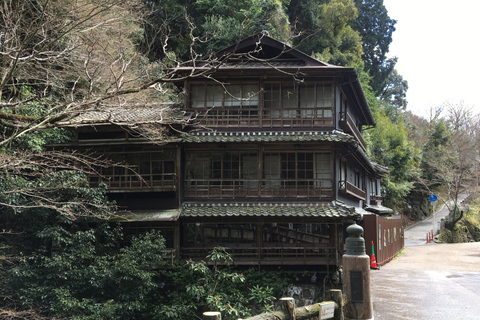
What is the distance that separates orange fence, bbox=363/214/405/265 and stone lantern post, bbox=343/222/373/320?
41.2 feet

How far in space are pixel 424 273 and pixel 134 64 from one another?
18.9 m

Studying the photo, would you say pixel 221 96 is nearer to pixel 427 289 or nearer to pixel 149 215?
pixel 149 215

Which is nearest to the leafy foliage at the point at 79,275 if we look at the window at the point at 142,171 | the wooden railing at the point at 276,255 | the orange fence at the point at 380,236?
the wooden railing at the point at 276,255

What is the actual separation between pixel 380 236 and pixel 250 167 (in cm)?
800

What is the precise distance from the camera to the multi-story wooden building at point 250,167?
19.2 m

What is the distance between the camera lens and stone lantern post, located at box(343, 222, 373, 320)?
978 cm

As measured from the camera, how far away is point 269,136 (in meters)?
19.4

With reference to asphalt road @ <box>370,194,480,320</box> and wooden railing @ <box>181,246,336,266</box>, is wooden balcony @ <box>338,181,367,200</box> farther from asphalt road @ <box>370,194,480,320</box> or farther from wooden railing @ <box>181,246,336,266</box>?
asphalt road @ <box>370,194,480,320</box>

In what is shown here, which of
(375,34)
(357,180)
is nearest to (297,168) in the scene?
(357,180)

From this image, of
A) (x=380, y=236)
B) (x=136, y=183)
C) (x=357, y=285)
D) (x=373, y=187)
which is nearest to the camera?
(x=357, y=285)

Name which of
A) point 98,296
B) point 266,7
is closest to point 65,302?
point 98,296

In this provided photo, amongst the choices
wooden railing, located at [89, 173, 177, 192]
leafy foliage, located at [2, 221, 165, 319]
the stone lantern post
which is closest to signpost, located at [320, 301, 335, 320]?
the stone lantern post

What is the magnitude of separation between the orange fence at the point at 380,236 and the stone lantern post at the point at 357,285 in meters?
12.6

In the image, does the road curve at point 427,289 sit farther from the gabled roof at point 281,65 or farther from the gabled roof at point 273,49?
the gabled roof at point 273,49
